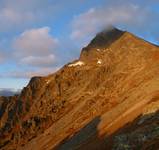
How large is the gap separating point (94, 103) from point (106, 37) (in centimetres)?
3815

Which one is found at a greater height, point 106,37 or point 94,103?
point 106,37

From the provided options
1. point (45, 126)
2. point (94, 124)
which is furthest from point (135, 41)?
point (94, 124)

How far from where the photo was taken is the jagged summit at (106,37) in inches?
5428

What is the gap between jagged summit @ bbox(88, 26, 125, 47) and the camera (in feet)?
452

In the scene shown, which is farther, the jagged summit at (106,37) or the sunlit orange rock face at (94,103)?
the jagged summit at (106,37)

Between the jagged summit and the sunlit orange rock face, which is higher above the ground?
the jagged summit

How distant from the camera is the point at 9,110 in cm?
15788

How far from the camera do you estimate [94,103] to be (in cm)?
10900

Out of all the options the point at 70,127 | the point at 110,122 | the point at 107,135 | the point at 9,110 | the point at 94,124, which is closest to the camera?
the point at 107,135

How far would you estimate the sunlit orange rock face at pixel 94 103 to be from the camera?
247 feet

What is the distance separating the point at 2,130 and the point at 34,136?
2418cm

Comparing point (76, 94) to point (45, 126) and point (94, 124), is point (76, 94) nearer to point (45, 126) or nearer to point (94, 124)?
point (45, 126)

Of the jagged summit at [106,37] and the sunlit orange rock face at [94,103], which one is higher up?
the jagged summit at [106,37]

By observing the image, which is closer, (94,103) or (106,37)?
(94,103)
